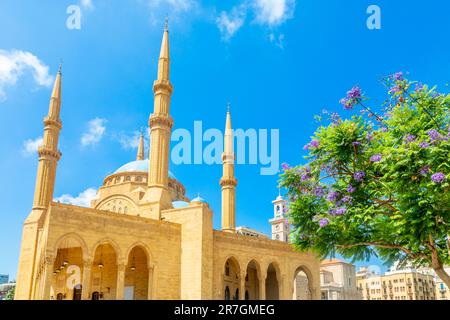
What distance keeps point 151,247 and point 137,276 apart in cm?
304

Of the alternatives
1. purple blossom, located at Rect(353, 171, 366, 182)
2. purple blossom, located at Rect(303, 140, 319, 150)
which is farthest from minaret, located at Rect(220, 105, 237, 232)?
purple blossom, located at Rect(353, 171, 366, 182)

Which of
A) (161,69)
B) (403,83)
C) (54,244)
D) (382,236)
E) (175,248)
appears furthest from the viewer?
(161,69)

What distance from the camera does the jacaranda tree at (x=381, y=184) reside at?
1351 centimetres

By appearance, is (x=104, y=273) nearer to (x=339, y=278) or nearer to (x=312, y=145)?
(x=312, y=145)

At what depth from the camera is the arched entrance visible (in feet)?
92.9

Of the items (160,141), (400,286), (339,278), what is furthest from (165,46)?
(400,286)

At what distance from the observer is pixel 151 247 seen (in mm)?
27078

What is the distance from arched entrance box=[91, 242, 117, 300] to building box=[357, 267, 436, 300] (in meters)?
58.6

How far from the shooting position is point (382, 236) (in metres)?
16.5

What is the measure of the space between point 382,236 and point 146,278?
664 inches

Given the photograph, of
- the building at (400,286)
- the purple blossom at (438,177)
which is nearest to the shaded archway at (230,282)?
the purple blossom at (438,177)
